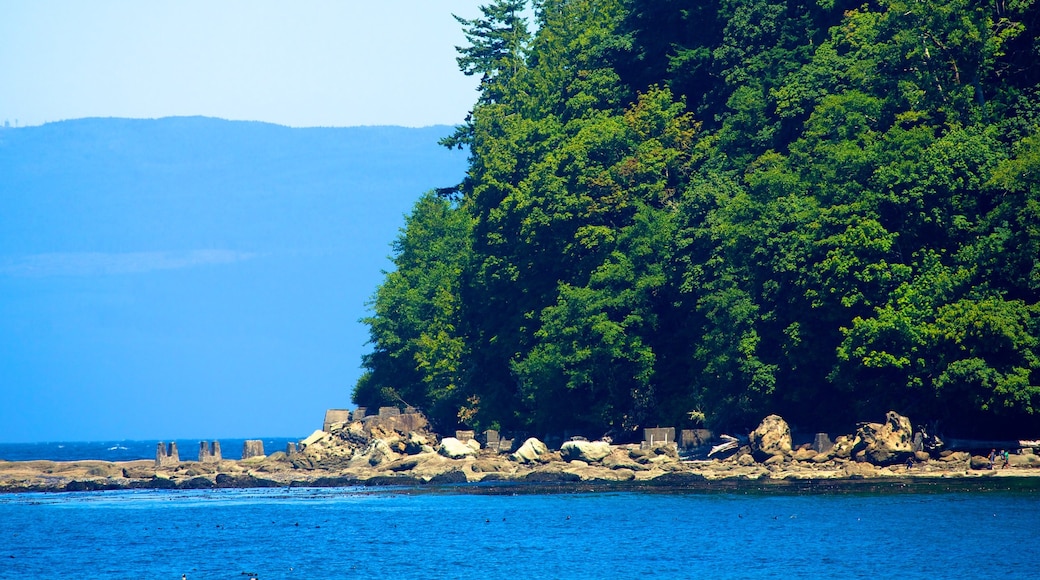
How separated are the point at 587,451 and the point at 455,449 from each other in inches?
401

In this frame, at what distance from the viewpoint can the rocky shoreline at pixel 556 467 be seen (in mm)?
59312

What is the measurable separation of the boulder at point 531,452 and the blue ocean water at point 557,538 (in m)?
10.7

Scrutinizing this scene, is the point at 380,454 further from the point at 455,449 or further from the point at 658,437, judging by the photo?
the point at 658,437

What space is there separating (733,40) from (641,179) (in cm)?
914

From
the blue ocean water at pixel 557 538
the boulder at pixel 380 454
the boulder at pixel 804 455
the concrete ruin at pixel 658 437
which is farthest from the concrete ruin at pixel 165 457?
the boulder at pixel 804 455

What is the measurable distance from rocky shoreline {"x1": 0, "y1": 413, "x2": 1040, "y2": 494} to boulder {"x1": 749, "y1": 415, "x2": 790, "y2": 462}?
0.14ft

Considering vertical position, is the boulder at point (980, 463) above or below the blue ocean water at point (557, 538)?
above

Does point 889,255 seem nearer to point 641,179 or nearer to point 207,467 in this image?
point 641,179

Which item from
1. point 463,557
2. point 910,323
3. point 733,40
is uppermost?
point 733,40

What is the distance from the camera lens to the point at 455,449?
262ft

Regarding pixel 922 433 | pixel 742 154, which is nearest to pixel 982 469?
pixel 922 433

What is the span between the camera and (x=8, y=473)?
90.6 m

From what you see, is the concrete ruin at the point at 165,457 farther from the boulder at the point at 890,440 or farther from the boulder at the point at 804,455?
the boulder at the point at 890,440

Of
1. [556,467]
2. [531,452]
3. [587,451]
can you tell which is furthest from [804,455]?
[531,452]
